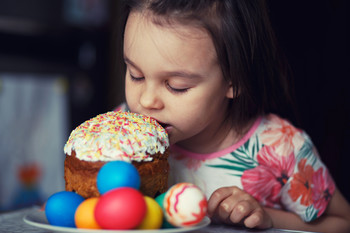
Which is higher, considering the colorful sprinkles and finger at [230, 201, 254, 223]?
the colorful sprinkles

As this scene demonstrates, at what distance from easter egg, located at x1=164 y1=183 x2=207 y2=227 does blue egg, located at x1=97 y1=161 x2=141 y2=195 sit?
73mm

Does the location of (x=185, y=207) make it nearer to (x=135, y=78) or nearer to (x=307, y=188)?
(x=135, y=78)

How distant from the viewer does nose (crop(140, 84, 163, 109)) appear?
109 centimetres

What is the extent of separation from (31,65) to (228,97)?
171cm

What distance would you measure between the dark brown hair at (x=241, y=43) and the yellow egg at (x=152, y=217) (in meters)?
0.51

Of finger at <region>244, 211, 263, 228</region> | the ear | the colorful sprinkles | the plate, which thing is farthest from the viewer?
the ear

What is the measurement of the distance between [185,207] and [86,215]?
0.17 metres

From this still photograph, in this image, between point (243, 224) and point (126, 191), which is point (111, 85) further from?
point (126, 191)

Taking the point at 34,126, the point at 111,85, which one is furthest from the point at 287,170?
the point at 111,85

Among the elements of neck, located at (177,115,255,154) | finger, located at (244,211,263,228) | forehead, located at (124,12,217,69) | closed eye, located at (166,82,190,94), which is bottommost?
finger, located at (244,211,263,228)

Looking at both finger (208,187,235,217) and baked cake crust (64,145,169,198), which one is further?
finger (208,187,235,217)

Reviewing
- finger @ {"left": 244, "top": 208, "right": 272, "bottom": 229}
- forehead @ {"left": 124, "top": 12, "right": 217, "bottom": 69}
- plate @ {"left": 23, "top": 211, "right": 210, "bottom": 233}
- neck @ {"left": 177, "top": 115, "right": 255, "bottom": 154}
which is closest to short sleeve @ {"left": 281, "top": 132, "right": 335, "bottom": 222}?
neck @ {"left": 177, "top": 115, "right": 255, "bottom": 154}

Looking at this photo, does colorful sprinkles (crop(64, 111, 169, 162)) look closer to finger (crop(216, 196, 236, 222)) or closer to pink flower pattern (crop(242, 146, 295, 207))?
finger (crop(216, 196, 236, 222))

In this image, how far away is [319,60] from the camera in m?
2.19
